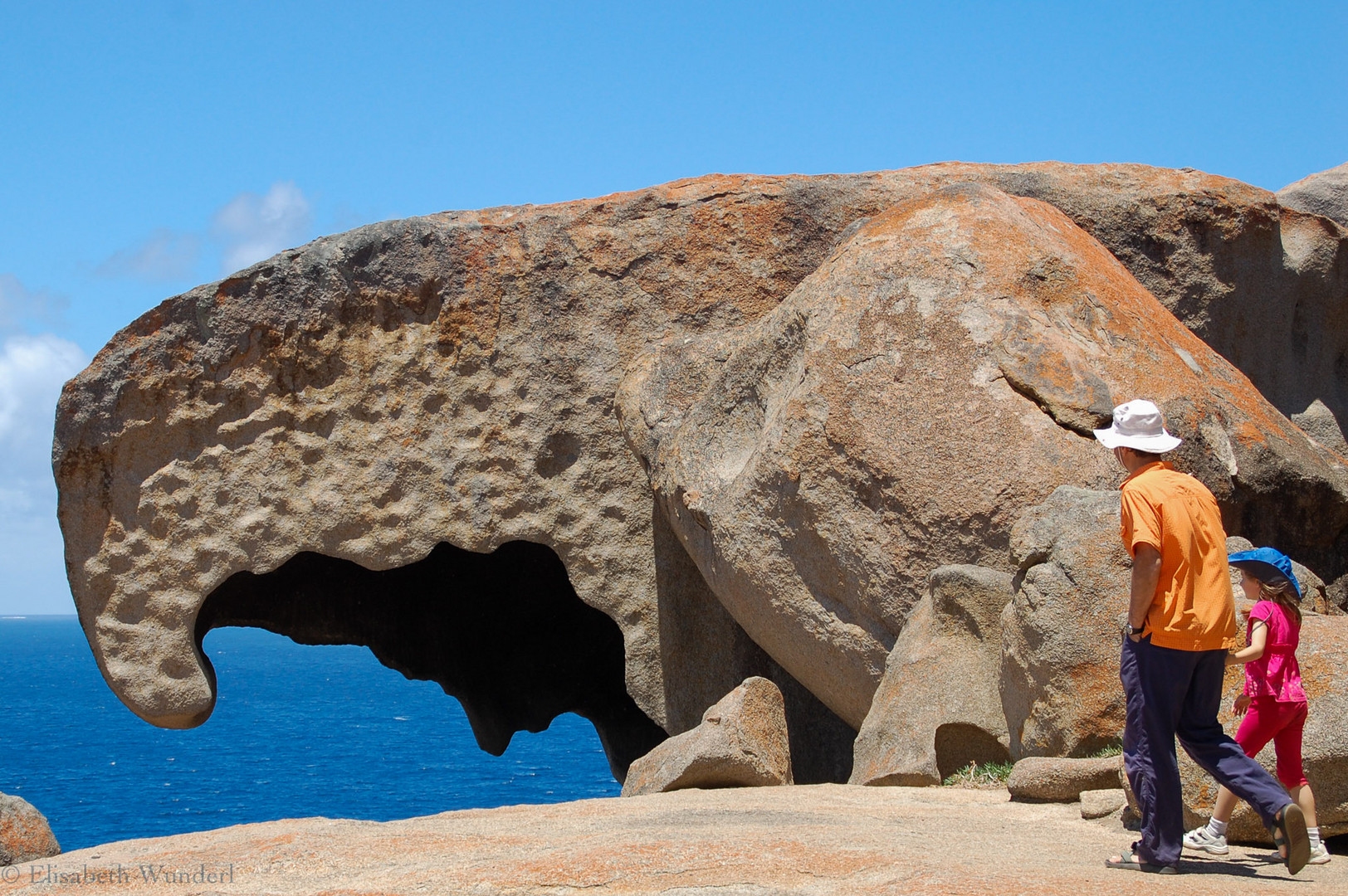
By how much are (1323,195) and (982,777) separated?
29.4 ft

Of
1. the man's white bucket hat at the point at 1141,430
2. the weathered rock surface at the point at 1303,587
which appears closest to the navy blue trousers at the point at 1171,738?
the man's white bucket hat at the point at 1141,430

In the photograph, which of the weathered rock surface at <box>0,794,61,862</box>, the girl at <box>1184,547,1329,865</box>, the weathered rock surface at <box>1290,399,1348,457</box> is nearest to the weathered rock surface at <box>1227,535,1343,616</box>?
the girl at <box>1184,547,1329,865</box>

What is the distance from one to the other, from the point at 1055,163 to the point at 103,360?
6492mm

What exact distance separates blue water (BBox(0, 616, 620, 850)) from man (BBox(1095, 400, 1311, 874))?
12090mm

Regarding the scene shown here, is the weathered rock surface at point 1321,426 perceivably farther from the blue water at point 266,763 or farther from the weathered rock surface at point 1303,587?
the blue water at point 266,763

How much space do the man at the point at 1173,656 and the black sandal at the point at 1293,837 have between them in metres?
0.08

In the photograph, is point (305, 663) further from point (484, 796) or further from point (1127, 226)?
point (1127, 226)

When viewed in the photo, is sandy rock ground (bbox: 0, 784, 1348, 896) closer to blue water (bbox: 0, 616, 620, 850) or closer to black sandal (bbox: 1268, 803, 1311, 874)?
black sandal (bbox: 1268, 803, 1311, 874)

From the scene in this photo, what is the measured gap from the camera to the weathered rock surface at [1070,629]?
5.25m

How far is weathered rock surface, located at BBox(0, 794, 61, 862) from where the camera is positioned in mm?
4820

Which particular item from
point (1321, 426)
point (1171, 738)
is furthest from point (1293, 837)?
point (1321, 426)

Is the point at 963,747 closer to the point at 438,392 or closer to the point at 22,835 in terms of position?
the point at 22,835

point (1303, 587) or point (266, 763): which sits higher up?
point (1303, 587)

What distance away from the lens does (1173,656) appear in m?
3.89
